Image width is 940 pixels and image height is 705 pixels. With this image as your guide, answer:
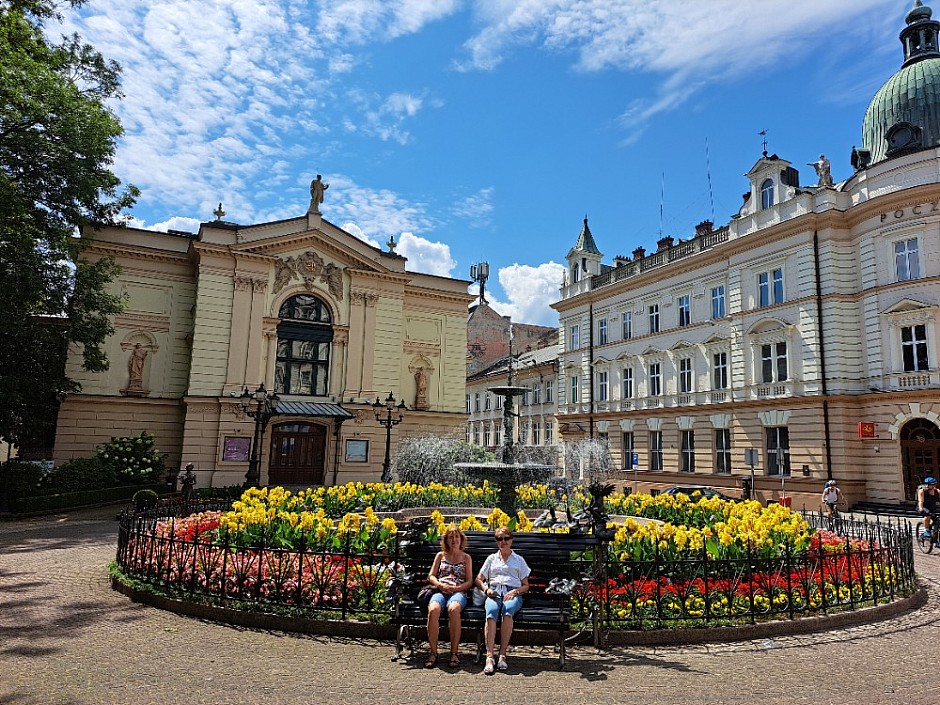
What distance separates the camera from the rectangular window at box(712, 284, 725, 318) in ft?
105

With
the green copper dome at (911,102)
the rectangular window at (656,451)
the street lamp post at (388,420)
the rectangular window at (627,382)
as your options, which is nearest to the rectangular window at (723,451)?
the rectangular window at (656,451)

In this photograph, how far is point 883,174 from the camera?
25.6 meters

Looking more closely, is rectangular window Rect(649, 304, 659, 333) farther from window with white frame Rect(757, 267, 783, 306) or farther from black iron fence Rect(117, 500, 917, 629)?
black iron fence Rect(117, 500, 917, 629)

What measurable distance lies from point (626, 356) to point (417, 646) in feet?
107

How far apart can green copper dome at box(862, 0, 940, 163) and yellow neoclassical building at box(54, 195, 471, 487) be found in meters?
24.1

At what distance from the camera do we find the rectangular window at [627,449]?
36.6 m

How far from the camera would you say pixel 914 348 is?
24422mm

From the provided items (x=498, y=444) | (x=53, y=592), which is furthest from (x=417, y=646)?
(x=498, y=444)

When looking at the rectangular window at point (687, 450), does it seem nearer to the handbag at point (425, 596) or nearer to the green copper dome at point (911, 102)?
the green copper dome at point (911, 102)

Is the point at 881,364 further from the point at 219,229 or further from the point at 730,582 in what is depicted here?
the point at 219,229

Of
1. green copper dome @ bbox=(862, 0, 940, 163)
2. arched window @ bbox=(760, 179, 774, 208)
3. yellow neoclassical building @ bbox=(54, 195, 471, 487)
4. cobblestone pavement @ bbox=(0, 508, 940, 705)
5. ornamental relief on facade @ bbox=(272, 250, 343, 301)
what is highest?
green copper dome @ bbox=(862, 0, 940, 163)

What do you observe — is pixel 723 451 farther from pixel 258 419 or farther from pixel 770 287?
pixel 258 419

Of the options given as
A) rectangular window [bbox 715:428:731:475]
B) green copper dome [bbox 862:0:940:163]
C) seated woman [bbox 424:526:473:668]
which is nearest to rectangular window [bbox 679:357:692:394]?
rectangular window [bbox 715:428:731:475]

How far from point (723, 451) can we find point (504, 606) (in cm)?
2750
